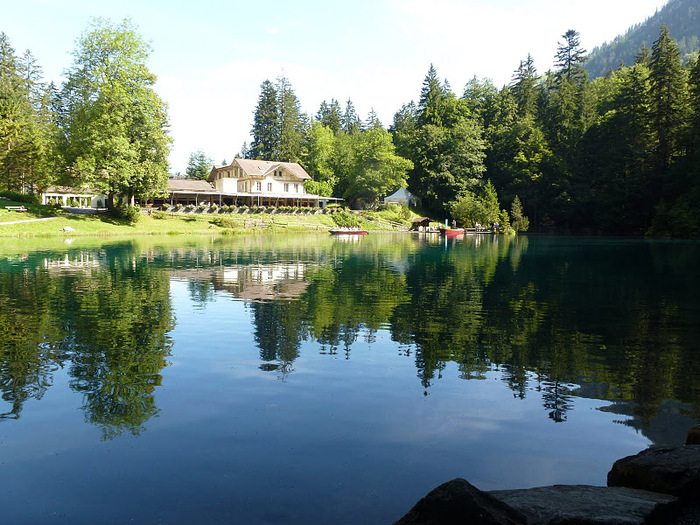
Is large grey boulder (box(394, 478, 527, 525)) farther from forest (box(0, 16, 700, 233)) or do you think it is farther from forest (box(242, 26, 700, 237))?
forest (box(242, 26, 700, 237))

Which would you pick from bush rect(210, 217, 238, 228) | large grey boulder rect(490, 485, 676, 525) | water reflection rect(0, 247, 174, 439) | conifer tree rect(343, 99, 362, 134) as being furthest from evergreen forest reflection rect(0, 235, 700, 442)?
conifer tree rect(343, 99, 362, 134)

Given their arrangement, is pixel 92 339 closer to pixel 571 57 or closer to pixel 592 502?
pixel 592 502

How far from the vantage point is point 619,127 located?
79000mm

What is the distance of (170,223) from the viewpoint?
222 ft

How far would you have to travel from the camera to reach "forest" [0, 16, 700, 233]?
6325 cm

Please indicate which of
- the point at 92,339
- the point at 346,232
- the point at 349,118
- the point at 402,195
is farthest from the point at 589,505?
the point at 349,118

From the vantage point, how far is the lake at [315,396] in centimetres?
599

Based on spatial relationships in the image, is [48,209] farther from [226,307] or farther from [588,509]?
[588,509]

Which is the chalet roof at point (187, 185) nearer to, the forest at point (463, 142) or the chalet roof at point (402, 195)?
the forest at point (463, 142)

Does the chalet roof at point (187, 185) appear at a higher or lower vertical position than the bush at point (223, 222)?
higher

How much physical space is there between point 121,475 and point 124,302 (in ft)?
42.3

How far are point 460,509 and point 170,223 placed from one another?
2696 inches

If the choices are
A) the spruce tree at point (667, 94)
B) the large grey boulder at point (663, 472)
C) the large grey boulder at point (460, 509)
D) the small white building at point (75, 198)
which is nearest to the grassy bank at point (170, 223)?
the small white building at point (75, 198)

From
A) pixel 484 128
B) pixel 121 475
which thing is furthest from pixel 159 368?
pixel 484 128
